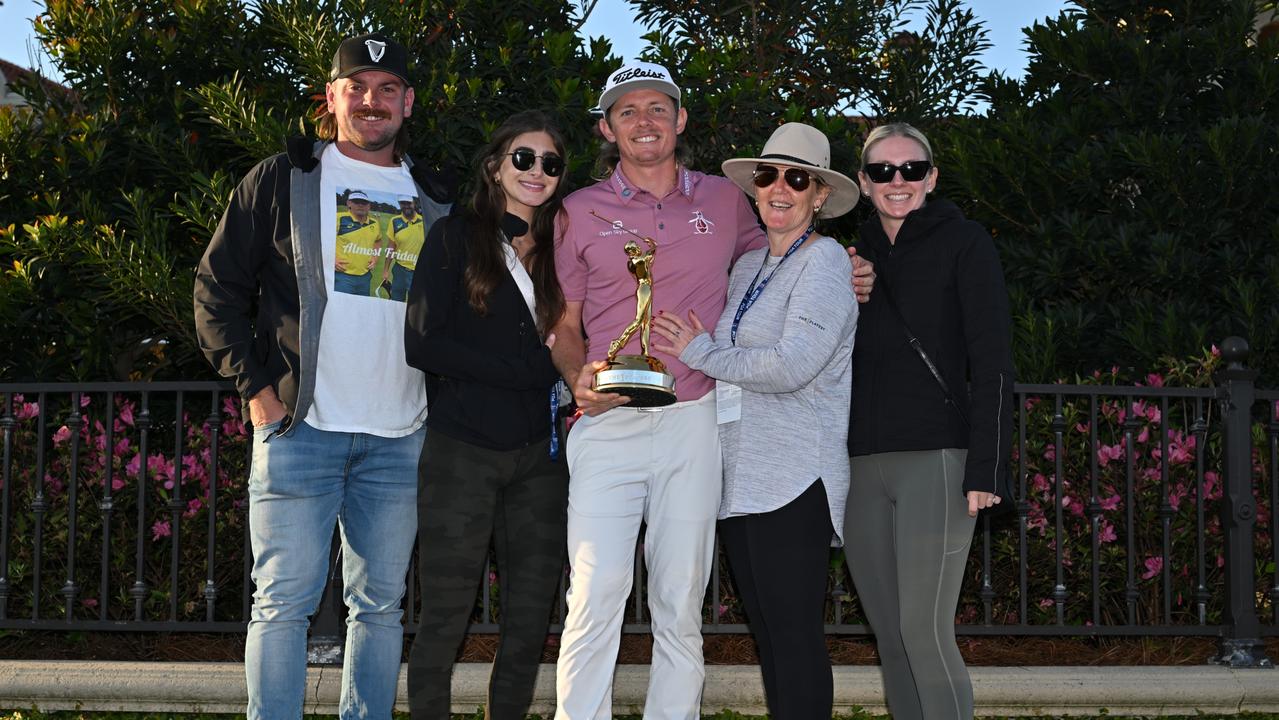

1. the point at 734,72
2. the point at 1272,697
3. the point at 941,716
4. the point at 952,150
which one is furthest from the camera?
the point at 952,150

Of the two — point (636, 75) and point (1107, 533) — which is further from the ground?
point (636, 75)

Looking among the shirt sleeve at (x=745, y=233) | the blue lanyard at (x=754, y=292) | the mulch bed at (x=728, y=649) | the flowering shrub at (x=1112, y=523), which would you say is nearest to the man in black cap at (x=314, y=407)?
the blue lanyard at (x=754, y=292)

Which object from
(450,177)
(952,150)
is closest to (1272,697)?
(952,150)

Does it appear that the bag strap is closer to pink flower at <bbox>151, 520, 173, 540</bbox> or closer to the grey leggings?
the grey leggings

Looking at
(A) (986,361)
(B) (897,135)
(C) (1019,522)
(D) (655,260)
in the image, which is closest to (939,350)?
(A) (986,361)

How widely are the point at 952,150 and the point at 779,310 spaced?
165 inches

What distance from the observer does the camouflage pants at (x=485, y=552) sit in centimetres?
416

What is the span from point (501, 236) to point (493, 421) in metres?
0.70

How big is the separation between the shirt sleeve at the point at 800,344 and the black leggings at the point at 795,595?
1.30ft

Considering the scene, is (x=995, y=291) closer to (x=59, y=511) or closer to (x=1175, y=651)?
(x=1175, y=651)

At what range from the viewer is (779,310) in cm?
410

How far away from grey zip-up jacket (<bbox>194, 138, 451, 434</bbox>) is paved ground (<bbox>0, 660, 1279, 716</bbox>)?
219 cm

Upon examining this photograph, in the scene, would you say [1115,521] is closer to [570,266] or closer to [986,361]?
[986,361]

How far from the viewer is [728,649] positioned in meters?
6.63
